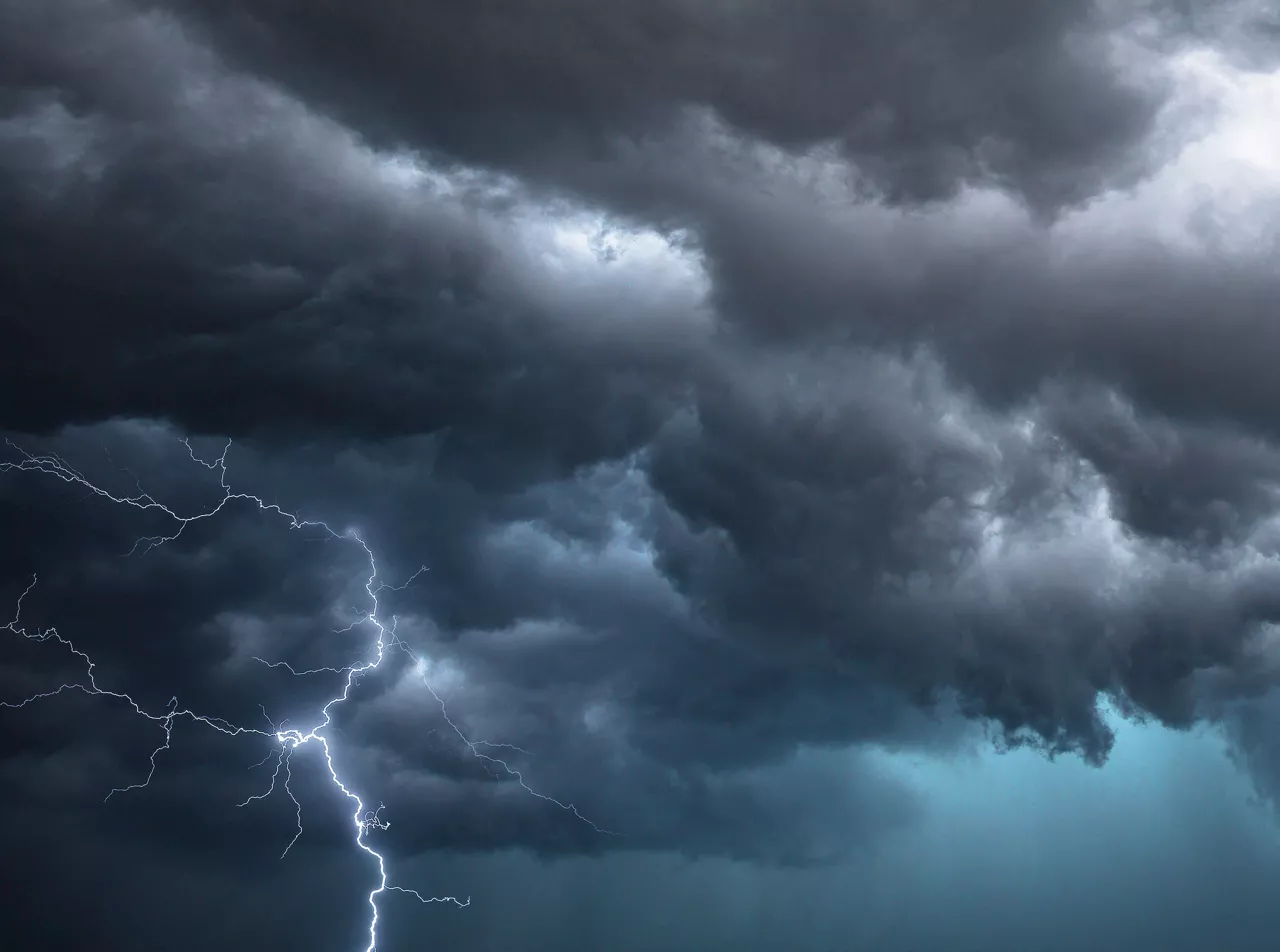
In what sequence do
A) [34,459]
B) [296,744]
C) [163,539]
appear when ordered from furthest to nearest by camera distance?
[163,539] → [296,744] → [34,459]

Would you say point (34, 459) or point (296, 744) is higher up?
point (34, 459)

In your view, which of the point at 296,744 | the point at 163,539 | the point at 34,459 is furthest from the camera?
the point at 163,539

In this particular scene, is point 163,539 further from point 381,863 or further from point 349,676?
point 381,863

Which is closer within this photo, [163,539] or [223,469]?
[223,469]

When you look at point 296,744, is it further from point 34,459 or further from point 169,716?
point 34,459

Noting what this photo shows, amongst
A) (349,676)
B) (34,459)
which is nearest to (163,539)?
(34,459)

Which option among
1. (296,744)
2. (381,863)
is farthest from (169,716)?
(381,863)

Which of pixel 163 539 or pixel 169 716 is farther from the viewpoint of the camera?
pixel 163 539

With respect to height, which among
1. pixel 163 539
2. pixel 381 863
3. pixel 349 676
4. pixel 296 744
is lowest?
pixel 381 863

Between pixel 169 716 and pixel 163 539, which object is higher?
pixel 163 539
